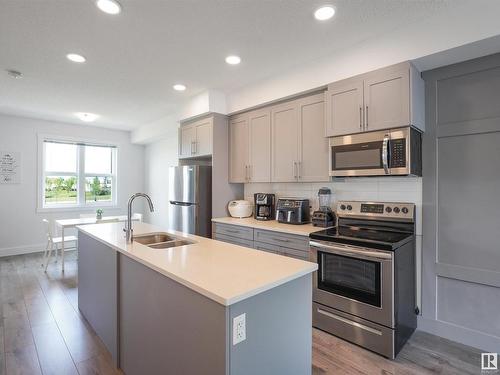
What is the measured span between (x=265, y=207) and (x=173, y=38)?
6.79 ft

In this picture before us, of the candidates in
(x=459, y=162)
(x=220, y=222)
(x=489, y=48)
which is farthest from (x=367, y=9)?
(x=220, y=222)

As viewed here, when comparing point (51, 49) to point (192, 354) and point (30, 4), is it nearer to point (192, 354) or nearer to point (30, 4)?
point (30, 4)

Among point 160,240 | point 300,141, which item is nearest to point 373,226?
point 300,141

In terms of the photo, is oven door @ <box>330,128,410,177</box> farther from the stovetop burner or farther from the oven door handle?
the oven door handle

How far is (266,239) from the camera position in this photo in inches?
117

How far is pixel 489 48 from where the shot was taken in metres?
2.04

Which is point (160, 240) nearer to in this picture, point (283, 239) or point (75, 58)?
point (283, 239)

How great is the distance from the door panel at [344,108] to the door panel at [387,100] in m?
0.07

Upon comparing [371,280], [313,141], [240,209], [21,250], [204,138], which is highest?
[204,138]

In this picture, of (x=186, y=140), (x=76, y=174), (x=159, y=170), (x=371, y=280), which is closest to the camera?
(x=371, y=280)

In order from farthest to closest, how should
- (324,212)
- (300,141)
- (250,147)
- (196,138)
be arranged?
(196,138), (250,147), (300,141), (324,212)

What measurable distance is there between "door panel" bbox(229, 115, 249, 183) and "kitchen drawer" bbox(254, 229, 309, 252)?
0.96 metres

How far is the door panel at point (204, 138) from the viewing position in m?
3.85

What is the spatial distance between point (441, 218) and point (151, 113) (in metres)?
4.44
